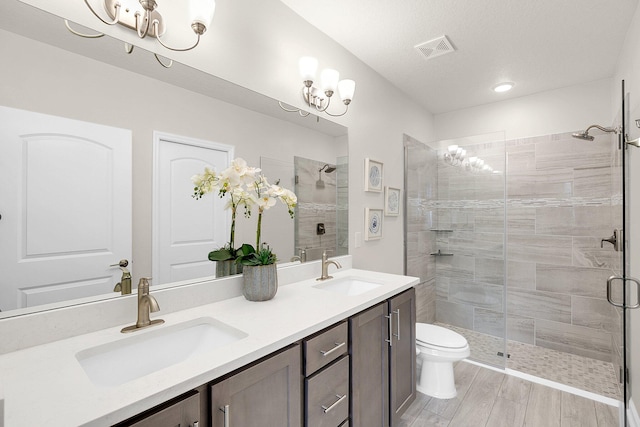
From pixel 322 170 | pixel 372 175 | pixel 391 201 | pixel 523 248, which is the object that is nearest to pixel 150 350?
pixel 322 170

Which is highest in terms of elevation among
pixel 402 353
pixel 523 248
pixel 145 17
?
pixel 145 17

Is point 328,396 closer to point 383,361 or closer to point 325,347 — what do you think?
point 325,347

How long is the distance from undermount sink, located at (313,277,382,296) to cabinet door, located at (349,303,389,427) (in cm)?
33

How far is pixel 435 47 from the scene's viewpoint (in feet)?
7.19

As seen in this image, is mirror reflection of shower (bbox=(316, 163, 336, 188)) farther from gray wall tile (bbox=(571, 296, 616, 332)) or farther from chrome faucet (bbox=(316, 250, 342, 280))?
gray wall tile (bbox=(571, 296, 616, 332))

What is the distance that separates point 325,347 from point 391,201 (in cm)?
177

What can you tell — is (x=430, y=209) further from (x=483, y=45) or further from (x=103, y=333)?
(x=103, y=333)

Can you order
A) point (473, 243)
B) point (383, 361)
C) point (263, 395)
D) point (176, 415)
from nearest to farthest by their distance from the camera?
point (176, 415), point (263, 395), point (383, 361), point (473, 243)

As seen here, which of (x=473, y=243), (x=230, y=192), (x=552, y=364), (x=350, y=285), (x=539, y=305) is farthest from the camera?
(x=539, y=305)

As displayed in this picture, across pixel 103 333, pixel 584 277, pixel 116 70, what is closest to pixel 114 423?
pixel 103 333

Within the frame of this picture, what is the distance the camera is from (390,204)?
2707 millimetres

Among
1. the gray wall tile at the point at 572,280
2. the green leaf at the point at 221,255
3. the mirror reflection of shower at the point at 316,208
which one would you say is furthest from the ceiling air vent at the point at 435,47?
the gray wall tile at the point at 572,280

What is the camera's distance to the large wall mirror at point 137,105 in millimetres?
941

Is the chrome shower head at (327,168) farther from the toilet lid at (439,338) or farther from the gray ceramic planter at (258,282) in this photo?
the toilet lid at (439,338)
